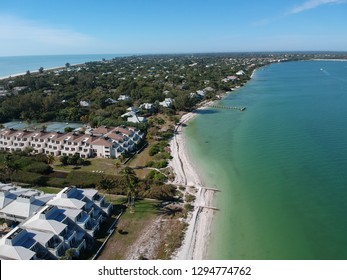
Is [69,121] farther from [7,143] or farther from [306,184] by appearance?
[306,184]

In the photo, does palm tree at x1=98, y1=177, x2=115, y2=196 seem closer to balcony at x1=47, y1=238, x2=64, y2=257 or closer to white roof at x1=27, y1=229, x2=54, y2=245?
white roof at x1=27, y1=229, x2=54, y2=245

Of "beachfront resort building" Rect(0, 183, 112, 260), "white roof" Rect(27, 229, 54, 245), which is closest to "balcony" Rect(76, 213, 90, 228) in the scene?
"beachfront resort building" Rect(0, 183, 112, 260)

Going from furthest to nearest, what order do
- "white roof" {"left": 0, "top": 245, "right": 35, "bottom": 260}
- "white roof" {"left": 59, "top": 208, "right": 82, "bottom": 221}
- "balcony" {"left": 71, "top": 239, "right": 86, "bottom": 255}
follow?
"white roof" {"left": 59, "top": 208, "right": 82, "bottom": 221}
"balcony" {"left": 71, "top": 239, "right": 86, "bottom": 255}
"white roof" {"left": 0, "top": 245, "right": 35, "bottom": 260}

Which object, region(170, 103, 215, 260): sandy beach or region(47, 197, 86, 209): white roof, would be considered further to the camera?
region(47, 197, 86, 209): white roof

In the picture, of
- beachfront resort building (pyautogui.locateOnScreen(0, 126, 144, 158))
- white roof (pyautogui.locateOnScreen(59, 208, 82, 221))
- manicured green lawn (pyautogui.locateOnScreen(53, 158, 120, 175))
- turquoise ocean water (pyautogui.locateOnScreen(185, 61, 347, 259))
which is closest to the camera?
white roof (pyautogui.locateOnScreen(59, 208, 82, 221))

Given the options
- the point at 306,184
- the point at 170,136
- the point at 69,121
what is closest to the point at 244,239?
the point at 306,184

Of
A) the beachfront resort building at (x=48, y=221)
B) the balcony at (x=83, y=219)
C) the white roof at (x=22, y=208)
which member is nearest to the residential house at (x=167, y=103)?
the beachfront resort building at (x=48, y=221)

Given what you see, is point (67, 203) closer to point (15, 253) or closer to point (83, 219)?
point (83, 219)

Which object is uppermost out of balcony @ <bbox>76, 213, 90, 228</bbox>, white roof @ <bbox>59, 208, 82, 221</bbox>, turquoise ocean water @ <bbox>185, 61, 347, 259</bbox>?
white roof @ <bbox>59, 208, 82, 221</bbox>

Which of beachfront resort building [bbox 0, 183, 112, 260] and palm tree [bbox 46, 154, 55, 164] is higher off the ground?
beachfront resort building [bbox 0, 183, 112, 260]
